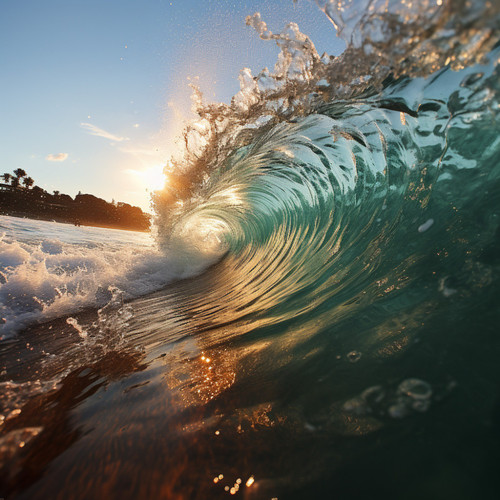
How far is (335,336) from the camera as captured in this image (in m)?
1.59

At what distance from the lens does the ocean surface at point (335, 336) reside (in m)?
0.87

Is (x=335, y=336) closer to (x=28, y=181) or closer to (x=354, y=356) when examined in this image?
(x=354, y=356)

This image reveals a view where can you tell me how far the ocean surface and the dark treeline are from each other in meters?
50.5

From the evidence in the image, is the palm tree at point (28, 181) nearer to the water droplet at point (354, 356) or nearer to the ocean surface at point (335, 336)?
the ocean surface at point (335, 336)

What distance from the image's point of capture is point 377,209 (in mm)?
3367

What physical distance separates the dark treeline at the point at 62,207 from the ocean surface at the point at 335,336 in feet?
166

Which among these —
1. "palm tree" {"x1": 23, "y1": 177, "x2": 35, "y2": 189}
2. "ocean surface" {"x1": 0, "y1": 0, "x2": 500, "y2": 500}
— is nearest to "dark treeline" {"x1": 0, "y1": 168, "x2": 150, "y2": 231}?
"palm tree" {"x1": 23, "y1": 177, "x2": 35, "y2": 189}

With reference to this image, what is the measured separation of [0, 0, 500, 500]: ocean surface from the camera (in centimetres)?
87

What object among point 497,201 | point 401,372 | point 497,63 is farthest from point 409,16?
point 401,372

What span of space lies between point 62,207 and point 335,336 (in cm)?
7249

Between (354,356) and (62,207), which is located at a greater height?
(62,207)

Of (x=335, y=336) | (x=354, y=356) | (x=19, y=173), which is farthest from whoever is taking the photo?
(x=19, y=173)

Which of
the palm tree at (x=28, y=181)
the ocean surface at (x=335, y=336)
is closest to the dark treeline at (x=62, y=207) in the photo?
the palm tree at (x=28, y=181)

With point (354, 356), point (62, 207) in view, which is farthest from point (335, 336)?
point (62, 207)
